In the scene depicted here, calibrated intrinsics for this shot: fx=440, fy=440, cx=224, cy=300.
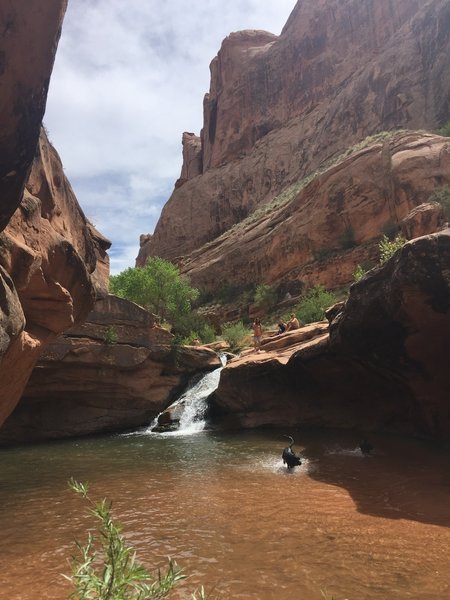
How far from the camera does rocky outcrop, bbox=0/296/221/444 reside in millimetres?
19000

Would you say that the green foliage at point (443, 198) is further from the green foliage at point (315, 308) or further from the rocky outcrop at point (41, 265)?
the rocky outcrop at point (41, 265)

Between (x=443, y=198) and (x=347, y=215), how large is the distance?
36.7 ft

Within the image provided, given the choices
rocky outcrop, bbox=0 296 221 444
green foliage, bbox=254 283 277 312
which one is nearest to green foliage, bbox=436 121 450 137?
green foliage, bbox=254 283 277 312

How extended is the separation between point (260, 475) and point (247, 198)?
64123mm

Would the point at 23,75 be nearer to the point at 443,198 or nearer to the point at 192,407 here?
the point at 192,407

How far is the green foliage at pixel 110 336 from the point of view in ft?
65.7

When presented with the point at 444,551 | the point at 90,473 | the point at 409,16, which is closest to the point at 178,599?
the point at 444,551

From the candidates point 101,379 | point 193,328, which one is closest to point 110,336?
point 101,379

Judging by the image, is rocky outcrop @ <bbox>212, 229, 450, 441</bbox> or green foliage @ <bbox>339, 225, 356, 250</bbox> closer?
rocky outcrop @ <bbox>212, 229, 450, 441</bbox>

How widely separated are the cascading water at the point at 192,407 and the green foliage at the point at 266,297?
69.4ft

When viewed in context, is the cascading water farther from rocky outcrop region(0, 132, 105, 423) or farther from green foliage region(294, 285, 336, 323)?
green foliage region(294, 285, 336, 323)

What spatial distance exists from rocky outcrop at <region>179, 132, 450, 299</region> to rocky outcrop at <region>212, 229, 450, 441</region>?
19.0 m

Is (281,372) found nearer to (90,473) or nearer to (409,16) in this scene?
(90,473)

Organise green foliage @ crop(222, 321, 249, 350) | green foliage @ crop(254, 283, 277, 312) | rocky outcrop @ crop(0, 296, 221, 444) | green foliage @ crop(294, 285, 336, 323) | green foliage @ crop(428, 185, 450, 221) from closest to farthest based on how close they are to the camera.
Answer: rocky outcrop @ crop(0, 296, 221, 444) < green foliage @ crop(428, 185, 450, 221) < green foliage @ crop(222, 321, 249, 350) < green foliage @ crop(294, 285, 336, 323) < green foliage @ crop(254, 283, 277, 312)
